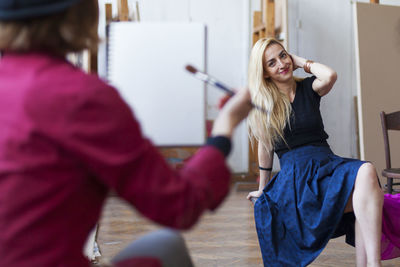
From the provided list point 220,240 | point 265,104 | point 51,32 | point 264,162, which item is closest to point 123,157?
point 51,32

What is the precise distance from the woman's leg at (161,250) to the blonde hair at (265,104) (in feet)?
4.19

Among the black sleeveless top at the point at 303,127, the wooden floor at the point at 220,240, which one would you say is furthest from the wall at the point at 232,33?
the black sleeveless top at the point at 303,127

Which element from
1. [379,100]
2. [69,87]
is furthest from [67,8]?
[379,100]

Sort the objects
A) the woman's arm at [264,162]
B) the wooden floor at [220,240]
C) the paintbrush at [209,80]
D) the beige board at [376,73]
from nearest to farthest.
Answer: the paintbrush at [209,80], the woman's arm at [264,162], the wooden floor at [220,240], the beige board at [376,73]

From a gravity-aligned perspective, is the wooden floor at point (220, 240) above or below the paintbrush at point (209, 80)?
below

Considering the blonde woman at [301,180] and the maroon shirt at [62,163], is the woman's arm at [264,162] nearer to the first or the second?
the blonde woman at [301,180]

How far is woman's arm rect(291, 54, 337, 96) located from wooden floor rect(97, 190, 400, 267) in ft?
2.83

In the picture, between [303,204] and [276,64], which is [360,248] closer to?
[303,204]

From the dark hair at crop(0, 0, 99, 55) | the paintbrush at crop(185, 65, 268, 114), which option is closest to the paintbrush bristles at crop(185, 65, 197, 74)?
the paintbrush at crop(185, 65, 268, 114)

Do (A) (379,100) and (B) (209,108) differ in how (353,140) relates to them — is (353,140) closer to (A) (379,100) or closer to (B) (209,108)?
(A) (379,100)

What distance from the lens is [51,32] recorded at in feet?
2.41

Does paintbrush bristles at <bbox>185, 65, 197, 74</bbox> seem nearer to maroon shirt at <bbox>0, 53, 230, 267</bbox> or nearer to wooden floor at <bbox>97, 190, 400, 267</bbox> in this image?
maroon shirt at <bbox>0, 53, 230, 267</bbox>

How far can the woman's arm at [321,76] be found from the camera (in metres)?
2.20

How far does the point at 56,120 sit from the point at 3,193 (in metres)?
0.14
